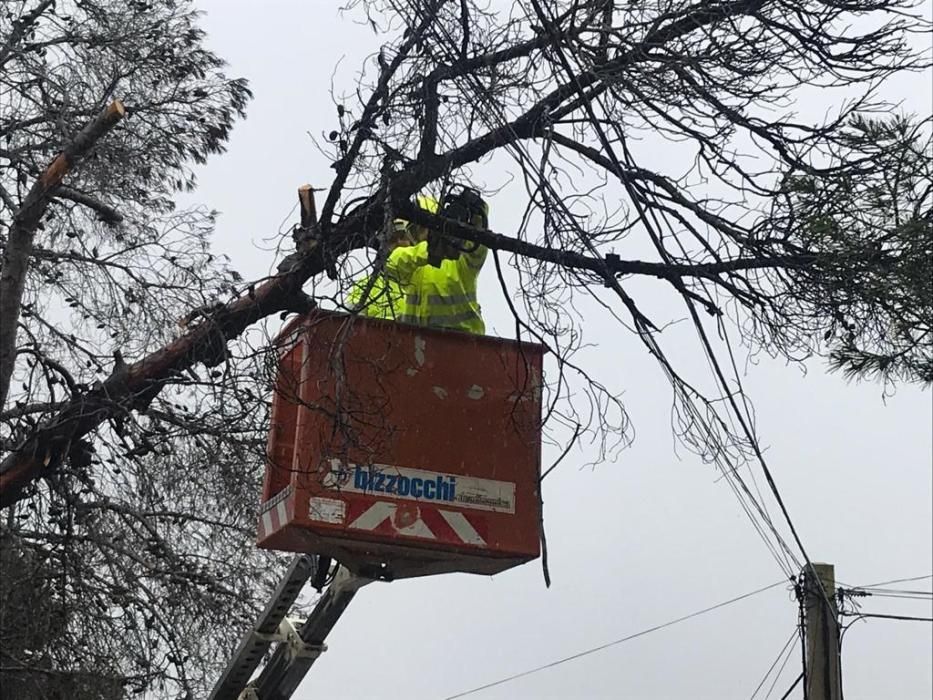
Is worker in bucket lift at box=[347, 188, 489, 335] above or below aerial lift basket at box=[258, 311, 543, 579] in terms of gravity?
above

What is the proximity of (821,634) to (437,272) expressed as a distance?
353cm

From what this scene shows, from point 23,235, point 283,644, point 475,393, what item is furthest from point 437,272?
point 23,235

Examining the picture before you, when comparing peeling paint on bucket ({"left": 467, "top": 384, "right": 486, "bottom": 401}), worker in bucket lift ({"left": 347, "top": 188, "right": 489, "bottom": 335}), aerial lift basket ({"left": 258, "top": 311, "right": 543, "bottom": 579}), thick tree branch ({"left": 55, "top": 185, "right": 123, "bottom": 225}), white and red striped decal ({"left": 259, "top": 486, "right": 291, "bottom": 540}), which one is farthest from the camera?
thick tree branch ({"left": 55, "top": 185, "right": 123, "bottom": 225})

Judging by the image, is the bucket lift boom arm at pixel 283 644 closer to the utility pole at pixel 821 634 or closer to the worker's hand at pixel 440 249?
the worker's hand at pixel 440 249

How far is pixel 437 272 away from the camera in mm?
6293

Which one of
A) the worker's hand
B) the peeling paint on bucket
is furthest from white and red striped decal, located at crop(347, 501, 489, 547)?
the worker's hand

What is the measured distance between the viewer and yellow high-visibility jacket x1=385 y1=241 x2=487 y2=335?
20.4ft

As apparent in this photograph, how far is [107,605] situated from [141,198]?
2.66 m

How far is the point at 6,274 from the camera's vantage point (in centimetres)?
829

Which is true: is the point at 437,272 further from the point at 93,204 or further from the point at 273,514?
the point at 93,204

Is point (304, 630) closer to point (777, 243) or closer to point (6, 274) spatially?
point (6, 274)

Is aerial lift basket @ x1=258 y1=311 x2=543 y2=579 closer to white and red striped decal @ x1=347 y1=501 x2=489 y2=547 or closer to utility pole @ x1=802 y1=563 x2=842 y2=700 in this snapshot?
white and red striped decal @ x1=347 y1=501 x2=489 y2=547

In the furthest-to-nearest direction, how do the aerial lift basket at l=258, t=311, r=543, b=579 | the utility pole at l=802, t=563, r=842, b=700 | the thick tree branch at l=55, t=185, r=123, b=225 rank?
the thick tree branch at l=55, t=185, r=123, b=225 < the utility pole at l=802, t=563, r=842, b=700 < the aerial lift basket at l=258, t=311, r=543, b=579

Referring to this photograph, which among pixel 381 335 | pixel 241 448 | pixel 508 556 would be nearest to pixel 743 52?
pixel 381 335
